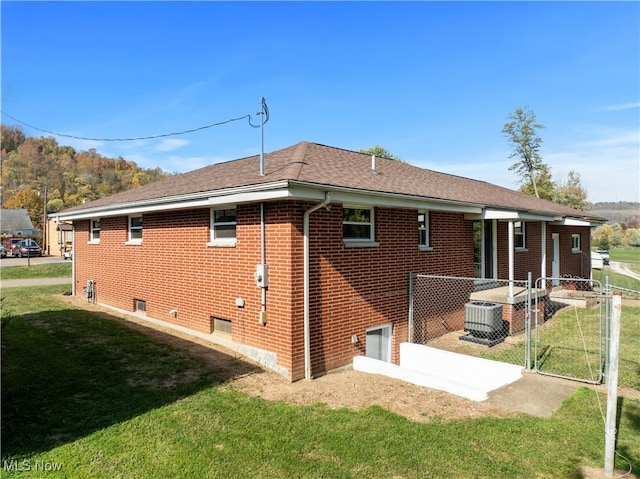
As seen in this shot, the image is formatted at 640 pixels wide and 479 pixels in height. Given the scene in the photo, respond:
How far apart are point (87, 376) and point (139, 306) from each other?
5.38 m

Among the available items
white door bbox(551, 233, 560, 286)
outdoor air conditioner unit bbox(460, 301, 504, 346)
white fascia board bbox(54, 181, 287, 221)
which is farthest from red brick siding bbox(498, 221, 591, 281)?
white fascia board bbox(54, 181, 287, 221)

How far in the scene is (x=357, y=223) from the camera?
325 inches

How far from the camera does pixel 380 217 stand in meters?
8.70

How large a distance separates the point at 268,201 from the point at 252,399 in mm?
3373

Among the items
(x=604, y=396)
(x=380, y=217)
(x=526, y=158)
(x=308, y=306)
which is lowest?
(x=604, y=396)

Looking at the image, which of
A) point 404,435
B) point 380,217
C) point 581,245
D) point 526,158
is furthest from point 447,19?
point 526,158

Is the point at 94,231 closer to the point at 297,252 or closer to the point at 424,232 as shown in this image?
the point at 297,252

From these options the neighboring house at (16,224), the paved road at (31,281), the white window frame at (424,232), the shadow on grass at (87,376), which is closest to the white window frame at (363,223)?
the white window frame at (424,232)

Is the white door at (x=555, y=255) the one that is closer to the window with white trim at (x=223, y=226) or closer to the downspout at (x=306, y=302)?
the downspout at (x=306, y=302)

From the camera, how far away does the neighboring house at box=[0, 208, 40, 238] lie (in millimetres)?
53419

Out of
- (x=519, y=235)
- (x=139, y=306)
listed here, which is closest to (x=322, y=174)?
(x=139, y=306)

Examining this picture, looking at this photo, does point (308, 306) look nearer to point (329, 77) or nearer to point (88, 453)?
point (88, 453)

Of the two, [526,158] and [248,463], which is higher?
[526,158]

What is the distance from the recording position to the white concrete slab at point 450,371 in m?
6.47
